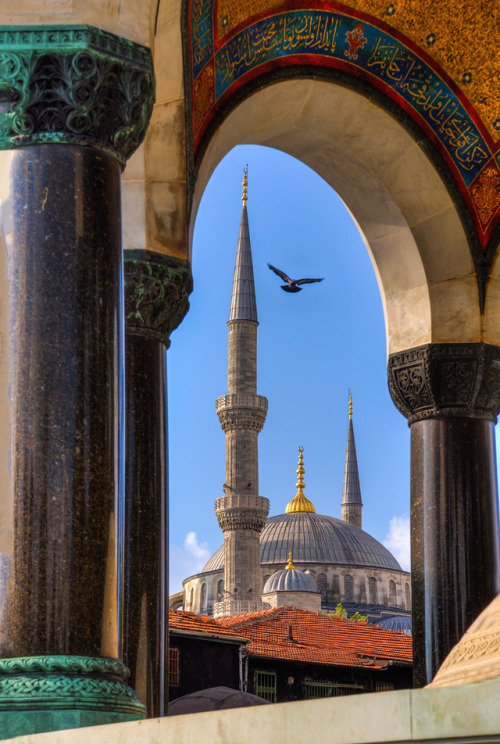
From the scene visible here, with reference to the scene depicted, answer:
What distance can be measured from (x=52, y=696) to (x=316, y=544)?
67.5 m

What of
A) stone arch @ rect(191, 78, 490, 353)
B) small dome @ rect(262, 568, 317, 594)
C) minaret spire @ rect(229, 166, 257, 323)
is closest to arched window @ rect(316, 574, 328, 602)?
small dome @ rect(262, 568, 317, 594)

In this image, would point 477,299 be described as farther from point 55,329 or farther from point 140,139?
point 55,329

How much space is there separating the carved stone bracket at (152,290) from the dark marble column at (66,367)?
69.2 inches

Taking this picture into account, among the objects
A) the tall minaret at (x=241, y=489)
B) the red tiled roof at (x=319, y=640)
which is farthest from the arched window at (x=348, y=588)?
the red tiled roof at (x=319, y=640)

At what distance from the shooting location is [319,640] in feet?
98.5

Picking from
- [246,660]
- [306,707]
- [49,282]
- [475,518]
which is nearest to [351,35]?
[475,518]

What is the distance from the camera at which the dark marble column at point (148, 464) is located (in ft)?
20.0

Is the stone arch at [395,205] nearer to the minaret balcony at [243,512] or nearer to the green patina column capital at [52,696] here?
the green patina column capital at [52,696]

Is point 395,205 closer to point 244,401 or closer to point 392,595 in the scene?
point 244,401

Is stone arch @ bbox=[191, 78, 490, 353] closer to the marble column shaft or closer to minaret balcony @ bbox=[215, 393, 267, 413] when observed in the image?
the marble column shaft

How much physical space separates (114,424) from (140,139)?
1240 millimetres

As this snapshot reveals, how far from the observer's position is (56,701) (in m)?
3.71

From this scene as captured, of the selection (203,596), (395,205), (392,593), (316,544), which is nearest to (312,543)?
(316,544)

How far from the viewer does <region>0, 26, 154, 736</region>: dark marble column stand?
12.5ft
